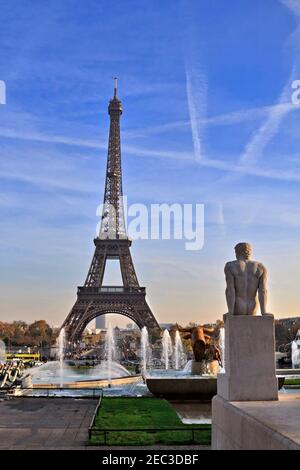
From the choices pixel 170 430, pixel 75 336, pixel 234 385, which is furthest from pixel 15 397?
pixel 75 336

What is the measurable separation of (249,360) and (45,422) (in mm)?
7429

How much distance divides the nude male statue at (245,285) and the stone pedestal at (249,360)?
0.30 metres

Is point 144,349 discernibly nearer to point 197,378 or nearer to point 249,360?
point 197,378

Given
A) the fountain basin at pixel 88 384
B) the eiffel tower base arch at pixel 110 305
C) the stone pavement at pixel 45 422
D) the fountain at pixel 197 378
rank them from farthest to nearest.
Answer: the eiffel tower base arch at pixel 110 305 < the fountain basin at pixel 88 384 < the fountain at pixel 197 378 < the stone pavement at pixel 45 422

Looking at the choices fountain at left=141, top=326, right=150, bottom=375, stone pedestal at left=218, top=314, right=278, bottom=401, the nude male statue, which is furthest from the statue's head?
fountain at left=141, top=326, right=150, bottom=375

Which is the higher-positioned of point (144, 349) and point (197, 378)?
point (197, 378)

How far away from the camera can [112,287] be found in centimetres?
9288

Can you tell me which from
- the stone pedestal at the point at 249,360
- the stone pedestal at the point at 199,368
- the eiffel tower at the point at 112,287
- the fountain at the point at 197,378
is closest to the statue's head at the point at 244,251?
the stone pedestal at the point at 249,360

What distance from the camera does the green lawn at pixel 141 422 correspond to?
11852 millimetres

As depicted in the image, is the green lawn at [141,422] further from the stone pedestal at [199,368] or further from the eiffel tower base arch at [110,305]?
the eiffel tower base arch at [110,305]

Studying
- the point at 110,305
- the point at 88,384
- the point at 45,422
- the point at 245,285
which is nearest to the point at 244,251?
the point at 245,285
